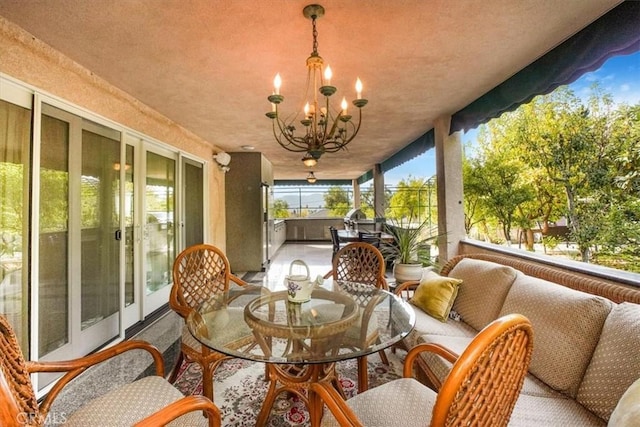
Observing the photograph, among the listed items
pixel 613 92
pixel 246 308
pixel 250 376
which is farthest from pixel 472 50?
pixel 250 376

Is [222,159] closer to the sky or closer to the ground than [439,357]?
closer to the sky

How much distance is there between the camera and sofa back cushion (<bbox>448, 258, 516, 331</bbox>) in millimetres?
1884

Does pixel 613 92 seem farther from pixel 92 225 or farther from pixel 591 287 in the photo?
pixel 92 225

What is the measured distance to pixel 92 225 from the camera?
250 centimetres

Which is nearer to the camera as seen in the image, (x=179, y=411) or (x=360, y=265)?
(x=179, y=411)

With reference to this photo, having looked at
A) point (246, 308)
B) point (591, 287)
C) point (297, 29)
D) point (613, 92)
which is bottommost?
point (246, 308)

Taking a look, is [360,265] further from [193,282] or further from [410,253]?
[193,282]

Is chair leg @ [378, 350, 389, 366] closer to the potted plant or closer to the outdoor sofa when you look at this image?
the outdoor sofa

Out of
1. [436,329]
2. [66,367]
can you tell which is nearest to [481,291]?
[436,329]

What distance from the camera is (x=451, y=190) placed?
3723mm

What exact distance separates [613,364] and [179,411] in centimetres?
163

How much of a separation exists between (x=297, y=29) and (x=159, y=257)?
3.20 meters

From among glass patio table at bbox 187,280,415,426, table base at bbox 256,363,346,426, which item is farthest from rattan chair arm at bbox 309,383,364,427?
table base at bbox 256,363,346,426

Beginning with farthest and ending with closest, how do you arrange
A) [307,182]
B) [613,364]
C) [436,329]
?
[307,182] → [436,329] → [613,364]
